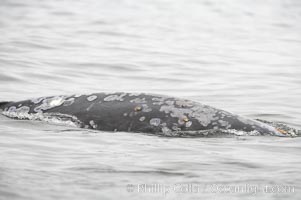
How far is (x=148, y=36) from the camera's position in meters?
23.7

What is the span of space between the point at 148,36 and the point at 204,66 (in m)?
5.49

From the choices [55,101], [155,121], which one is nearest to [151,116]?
[155,121]

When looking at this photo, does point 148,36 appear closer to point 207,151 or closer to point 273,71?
point 273,71

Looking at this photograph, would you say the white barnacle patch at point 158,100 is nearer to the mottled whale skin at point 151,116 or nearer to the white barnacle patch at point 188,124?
the mottled whale skin at point 151,116

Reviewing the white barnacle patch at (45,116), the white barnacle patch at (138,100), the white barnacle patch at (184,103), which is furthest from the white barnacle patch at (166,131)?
the white barnacle patch at (45,116)

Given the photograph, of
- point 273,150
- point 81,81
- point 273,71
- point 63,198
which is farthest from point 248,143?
point 273,71

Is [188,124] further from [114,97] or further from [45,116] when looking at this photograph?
[45,116]

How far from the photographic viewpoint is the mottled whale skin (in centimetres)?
948

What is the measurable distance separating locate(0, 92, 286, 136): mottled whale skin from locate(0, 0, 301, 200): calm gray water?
0.49ft

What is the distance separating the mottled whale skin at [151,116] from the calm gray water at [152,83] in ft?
0.49

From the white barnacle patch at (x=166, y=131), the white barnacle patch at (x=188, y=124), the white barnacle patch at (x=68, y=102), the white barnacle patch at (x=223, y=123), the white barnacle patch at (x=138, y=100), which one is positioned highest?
the white barnacle patch at (x=138, y=100)

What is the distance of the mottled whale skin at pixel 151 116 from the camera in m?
9.48

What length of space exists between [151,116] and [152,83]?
5997 millimetres

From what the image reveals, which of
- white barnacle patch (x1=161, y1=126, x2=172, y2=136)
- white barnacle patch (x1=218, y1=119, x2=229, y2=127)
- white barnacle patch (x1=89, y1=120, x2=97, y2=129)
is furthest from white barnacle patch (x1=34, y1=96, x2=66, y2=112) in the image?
white barnacle patch (x1=218, y1=119, x2=229, y2=127)
